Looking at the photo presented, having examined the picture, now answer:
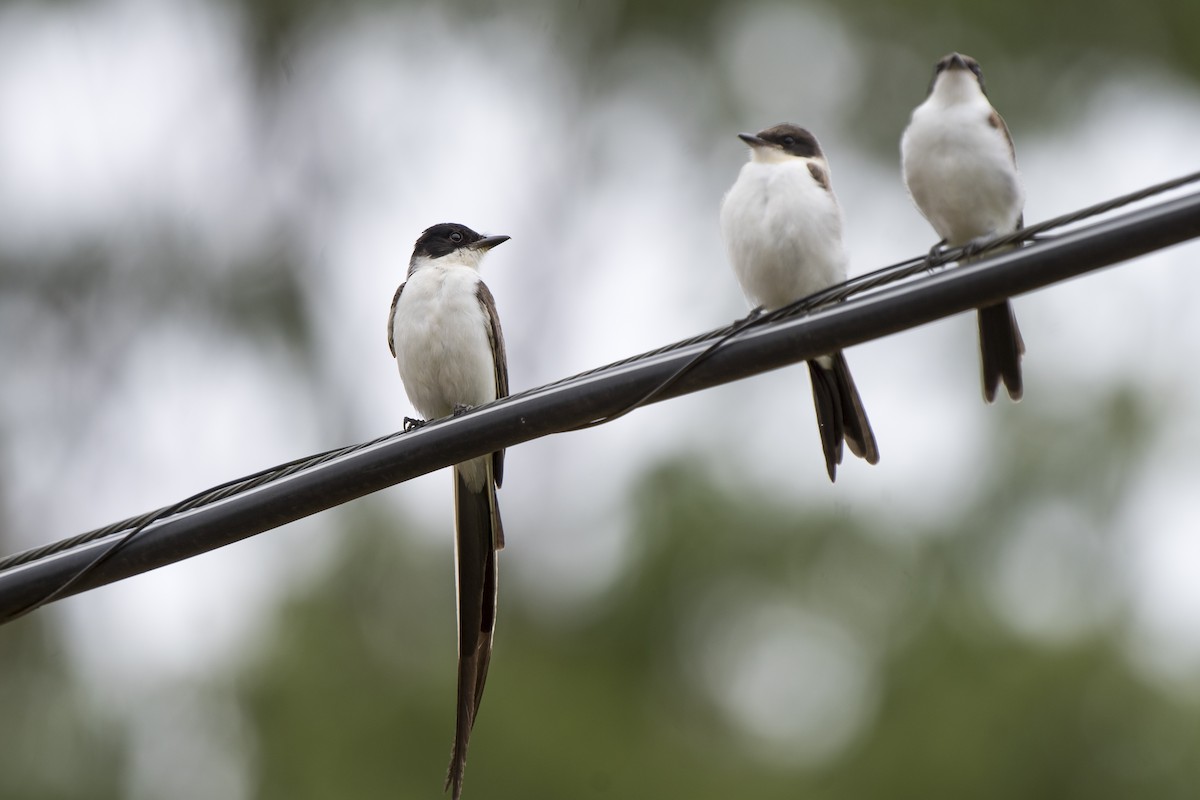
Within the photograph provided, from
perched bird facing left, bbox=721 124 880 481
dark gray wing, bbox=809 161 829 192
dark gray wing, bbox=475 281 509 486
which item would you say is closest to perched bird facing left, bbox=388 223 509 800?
dark gray wing, bbox=475 281 509 486

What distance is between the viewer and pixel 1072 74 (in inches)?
419

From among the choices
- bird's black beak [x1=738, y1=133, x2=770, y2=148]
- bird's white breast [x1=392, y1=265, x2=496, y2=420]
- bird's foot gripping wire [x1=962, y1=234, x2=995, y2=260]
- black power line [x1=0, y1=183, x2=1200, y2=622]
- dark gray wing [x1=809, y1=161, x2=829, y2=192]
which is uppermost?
bird's black beak [x1=738, y1=133, x2=770, y2=148]

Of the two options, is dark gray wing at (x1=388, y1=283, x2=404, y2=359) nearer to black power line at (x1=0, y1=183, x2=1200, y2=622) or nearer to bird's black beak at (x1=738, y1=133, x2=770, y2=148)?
bird's black beak at (x1=738, y1=133, x2=770, y2=148)

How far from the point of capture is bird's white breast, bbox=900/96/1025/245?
4.43 m

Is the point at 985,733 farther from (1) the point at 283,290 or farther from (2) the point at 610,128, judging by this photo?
(2) the point at 610,128

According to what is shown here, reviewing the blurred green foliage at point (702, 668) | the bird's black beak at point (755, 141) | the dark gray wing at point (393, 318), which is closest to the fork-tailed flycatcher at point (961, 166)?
the bird's black beak at point (755, 141)

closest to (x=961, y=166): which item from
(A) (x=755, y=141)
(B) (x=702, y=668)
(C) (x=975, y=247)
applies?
(A) (x=755, y=141)

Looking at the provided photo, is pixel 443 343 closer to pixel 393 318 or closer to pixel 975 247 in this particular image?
pixel 393 318

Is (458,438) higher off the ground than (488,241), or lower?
lower

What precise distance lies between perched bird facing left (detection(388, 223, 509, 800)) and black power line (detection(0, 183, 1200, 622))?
141 cm

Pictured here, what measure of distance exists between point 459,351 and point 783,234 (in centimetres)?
135

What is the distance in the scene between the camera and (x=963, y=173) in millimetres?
4418

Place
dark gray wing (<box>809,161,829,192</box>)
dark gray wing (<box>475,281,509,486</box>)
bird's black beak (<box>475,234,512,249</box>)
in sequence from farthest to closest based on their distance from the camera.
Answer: bird's black beak (<box>475,234,512,249</box>)
dark gray wing (<box>475,281,509,486</box>)
dark gray wing (<box>809,161,829,192</box>)

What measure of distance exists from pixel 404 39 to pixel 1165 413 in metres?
9.54
